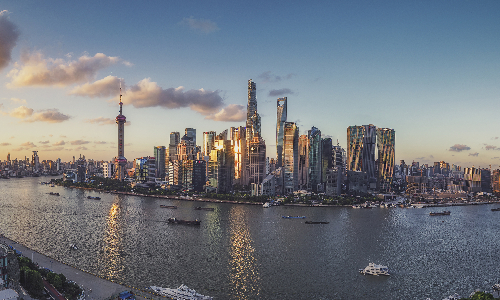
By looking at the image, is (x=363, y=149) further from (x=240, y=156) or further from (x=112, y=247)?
(x=112, y=247)

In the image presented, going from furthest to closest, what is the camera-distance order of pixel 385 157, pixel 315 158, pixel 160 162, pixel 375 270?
1. pixel 160 162
2. pixel 385 157
3. pixel 315 158
4. pixel 375 270

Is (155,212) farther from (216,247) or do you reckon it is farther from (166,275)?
(166,275)

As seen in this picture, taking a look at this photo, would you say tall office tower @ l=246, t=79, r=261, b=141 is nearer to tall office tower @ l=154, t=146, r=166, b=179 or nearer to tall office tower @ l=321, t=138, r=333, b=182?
tall office tower @ l=321, t=138, r=333, b=182

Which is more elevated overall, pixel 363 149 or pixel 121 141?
pixel 121 141

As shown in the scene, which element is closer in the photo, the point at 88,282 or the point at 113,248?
the point at 88,282

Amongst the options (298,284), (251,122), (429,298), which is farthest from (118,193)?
(429,298)

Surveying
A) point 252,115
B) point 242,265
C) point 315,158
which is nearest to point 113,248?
point 242,265
